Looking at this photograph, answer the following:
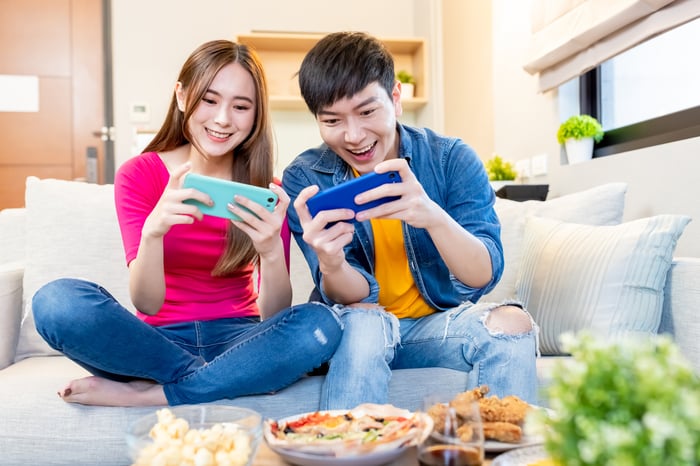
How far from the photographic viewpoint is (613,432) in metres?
0.47

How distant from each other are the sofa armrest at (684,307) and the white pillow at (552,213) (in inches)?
12.2

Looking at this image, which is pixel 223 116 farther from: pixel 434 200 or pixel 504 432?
pixel 504 432

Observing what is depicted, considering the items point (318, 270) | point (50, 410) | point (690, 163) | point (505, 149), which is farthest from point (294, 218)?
point (505, 149)

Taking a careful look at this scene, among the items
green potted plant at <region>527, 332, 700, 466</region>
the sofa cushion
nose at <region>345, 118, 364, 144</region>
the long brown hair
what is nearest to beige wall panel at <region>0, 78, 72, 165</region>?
the sofa cushion

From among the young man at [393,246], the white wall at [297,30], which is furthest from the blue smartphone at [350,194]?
the white wall at [297,30]

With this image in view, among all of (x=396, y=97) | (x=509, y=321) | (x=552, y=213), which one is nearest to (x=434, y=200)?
(x=396, y=97)

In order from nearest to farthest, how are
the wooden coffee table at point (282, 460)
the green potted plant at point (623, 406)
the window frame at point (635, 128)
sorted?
the green potted plant at point (623, 406) → the wooden coffee table at point (282, 460) → the window frame at point (635, 128)

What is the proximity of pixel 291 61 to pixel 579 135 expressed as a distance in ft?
7.25

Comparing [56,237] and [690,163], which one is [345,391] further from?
[690,163]

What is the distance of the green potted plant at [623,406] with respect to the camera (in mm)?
467

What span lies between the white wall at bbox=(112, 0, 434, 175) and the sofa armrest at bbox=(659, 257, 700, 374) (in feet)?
9.11

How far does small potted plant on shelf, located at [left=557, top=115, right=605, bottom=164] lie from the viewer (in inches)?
94.5

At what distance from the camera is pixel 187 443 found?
0.77 m

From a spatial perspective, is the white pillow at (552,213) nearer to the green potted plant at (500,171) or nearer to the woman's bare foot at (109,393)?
the green potted plant at (500,171)
